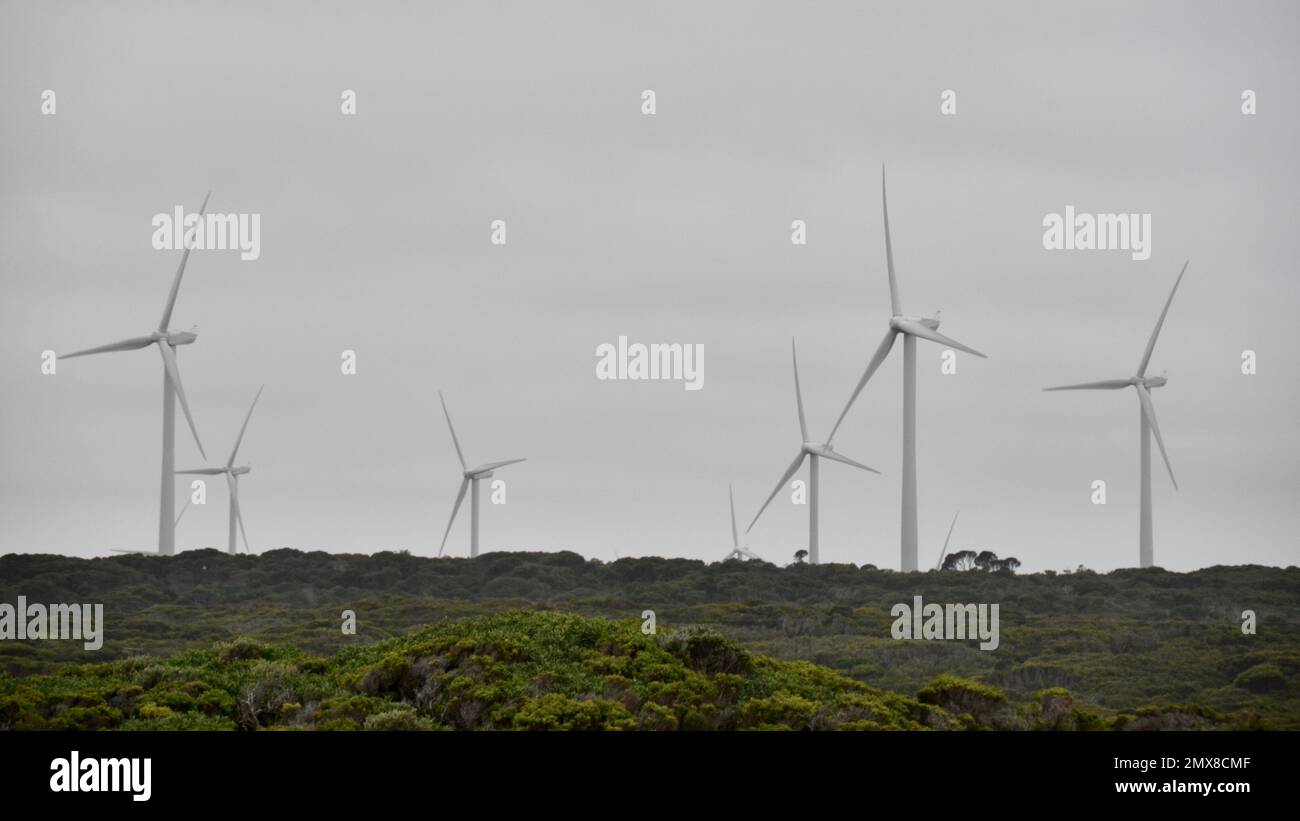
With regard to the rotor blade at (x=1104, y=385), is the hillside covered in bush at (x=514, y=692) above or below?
below

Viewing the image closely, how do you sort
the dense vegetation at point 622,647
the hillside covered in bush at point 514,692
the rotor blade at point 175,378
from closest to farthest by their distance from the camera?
1. the hillside covered in bush at point 514,692
2. the dense vegetation at point 622,647
3. the rotor blade at point 175,378

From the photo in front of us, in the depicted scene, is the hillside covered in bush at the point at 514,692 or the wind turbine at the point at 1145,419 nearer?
the hillside covered in bush at the point at 514,692

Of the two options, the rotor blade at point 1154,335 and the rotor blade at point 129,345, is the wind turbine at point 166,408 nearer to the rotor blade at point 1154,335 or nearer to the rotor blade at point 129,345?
the rotor blade at point 129,345

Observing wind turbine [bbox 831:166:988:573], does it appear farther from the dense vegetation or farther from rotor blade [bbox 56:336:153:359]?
rotor blade [bbox 56:336:153:359]

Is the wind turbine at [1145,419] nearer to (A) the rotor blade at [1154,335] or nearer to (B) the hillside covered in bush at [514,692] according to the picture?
(A) the rotor blade at [1154,335]

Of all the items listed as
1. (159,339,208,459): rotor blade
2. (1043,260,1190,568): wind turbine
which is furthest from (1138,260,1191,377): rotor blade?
(159,339,208,459): rotor blade

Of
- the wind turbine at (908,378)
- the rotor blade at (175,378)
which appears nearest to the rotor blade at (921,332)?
the wind turbine at (908,378)

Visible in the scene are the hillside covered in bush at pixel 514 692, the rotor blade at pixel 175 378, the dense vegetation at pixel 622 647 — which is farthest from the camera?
the rotor blade at pixel 175 378

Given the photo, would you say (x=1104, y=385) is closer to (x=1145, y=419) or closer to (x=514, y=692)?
(x=1145, y=419)

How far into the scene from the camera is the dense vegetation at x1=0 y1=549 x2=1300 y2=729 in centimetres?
3162

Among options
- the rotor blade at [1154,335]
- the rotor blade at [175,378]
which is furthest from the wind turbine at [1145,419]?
the rotor blade at [175,378]

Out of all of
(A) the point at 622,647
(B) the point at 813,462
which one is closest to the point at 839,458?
(B) the point at 813,462

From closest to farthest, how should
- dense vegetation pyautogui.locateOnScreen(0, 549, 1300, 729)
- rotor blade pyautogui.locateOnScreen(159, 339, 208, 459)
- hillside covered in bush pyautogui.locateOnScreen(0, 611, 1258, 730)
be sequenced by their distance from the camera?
hillside covered in bush pyautogui.locateOnScreen(0, 611, 1258, 730), dense vegetation pyautogui.locateOnScreen(0, 549, 1300, 729), rotor blade pyautogui.locateOnScreen(159, 339, 208, 459)

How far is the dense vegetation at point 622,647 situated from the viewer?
104 feet
